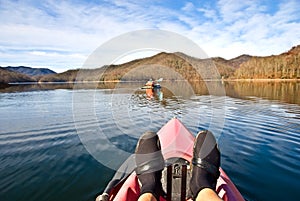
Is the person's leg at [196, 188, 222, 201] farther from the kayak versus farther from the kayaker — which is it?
the kayak

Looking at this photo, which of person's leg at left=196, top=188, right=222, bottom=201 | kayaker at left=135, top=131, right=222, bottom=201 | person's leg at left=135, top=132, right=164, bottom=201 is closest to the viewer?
person's leg at left=196, top=188, right=222, bottom=201

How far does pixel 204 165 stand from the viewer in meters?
2.90

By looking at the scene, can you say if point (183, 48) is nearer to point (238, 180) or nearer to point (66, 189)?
point (238, 180)

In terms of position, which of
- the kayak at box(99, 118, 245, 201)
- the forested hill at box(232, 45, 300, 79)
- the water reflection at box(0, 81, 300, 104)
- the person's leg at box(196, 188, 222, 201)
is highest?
the forested hill at box(232, 45, 300, 79)

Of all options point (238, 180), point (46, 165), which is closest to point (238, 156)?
point (238, 180)

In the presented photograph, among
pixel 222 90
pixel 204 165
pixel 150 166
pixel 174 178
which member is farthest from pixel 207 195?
pixel 222 90

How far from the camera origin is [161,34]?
350 cm

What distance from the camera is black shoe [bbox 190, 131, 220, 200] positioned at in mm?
2637

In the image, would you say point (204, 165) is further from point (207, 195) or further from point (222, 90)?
point (222, 90)

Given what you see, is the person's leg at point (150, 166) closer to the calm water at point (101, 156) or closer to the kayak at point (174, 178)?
the kayak at point (174, 178)

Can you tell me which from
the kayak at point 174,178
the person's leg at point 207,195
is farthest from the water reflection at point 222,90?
the person's leg at point 207,195

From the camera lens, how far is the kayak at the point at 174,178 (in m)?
2.69

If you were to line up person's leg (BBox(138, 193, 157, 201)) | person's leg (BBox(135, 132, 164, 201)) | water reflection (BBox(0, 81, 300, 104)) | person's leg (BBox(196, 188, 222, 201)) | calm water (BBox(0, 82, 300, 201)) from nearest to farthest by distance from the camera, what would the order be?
person's leg (BBox(196, 188, 222, 201)), person's leg (BBox(138, 193, 157, 201)), person's leg (BBox(135, 132, 164, 201)), calm water (BBox(0, 82, 300, 201)), water reflection (BBox(0, 81, 300, 104))

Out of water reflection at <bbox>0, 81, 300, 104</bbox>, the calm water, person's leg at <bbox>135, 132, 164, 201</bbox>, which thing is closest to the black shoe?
person's leg at <bbox>135, 132, 164, 201</bbox>
